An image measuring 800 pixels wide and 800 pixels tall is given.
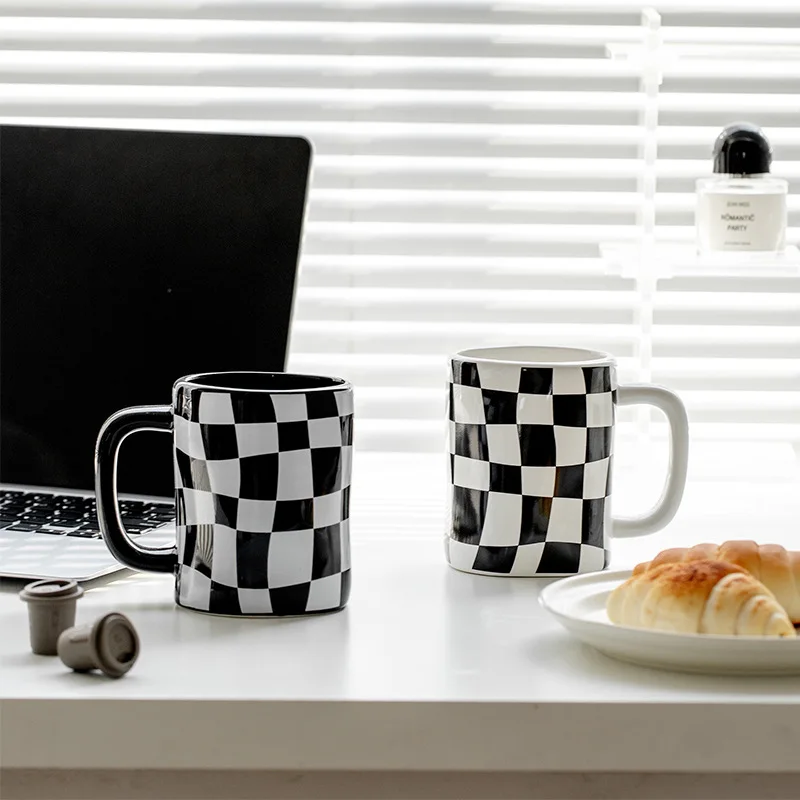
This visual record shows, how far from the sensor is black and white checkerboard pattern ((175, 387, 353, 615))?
64 cm

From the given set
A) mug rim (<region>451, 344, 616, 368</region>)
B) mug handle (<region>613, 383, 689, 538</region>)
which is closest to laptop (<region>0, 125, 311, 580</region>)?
mug rim (<region>451, 344, 616, 368</region>)

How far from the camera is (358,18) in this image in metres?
1.28

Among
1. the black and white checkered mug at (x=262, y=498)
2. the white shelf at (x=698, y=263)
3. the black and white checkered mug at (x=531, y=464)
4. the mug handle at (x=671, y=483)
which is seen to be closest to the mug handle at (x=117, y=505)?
the black and white checkered mug at (x=262, y=498)

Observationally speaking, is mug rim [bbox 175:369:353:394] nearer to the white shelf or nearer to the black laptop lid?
the black laptop lid

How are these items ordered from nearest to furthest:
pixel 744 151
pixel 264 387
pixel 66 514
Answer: pixel 264 387 → pixel 66 514 → pixel 744 151

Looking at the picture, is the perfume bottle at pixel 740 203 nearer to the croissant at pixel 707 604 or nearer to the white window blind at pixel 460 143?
the white window blind at pixel 460 143

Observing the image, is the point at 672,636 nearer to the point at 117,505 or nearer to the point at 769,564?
the point at 769,564

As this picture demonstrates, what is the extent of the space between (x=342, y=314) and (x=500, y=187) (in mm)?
225

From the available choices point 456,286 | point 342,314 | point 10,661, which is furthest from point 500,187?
point 10,661

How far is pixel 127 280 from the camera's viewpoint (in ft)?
3.12

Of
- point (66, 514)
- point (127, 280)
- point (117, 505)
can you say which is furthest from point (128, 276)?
point (117, 505)

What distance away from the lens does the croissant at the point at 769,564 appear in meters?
0.62

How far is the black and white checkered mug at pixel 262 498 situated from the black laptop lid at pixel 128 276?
275mm

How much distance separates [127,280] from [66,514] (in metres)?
0.20
